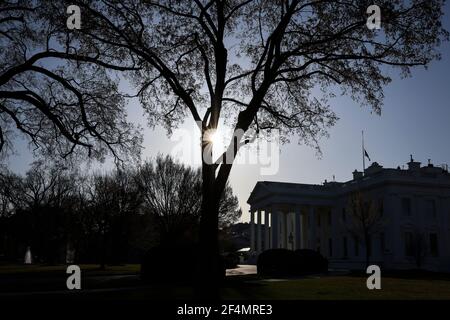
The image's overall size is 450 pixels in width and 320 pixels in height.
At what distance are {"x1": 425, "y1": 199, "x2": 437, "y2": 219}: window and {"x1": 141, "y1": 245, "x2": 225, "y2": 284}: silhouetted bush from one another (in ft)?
144

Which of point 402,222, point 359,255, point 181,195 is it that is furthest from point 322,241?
point 181,195

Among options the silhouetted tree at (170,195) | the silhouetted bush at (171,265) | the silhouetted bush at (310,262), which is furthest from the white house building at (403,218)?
the silhouetted bush at (171,265)

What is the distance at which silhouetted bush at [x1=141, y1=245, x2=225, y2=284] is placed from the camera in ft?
77.1

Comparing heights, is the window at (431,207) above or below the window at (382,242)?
above

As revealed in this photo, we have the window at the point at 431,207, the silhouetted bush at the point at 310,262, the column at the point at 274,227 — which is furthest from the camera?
the column at the point at 274,227

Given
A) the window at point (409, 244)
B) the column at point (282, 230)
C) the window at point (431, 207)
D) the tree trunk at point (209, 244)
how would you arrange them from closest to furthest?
1. the tree trunk at point (209, 244)
2. the window at point (409, 244)
3. the window at point (431, 207)
4. the column at point (282, 230)

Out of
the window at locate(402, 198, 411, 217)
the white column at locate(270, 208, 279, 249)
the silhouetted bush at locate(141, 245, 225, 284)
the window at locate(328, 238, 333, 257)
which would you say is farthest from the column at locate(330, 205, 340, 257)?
the silhouetted bush at locate(141, 245, 225, 284)

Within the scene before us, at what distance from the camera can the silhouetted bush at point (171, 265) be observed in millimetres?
23500

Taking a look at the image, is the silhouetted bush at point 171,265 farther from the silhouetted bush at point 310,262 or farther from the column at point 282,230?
the column at point 282,230

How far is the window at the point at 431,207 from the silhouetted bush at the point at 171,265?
144 ft

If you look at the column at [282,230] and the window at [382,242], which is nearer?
the window at [382,242]

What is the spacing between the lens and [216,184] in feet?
45.2
